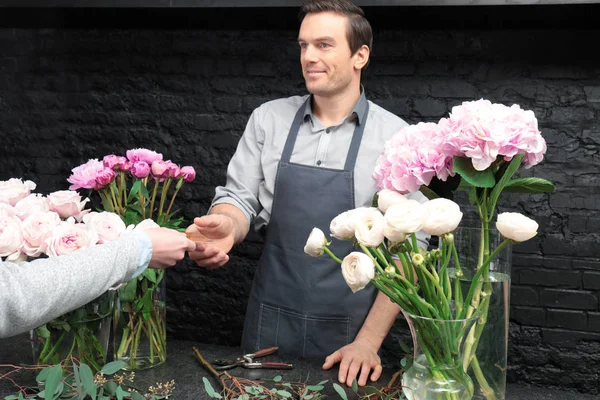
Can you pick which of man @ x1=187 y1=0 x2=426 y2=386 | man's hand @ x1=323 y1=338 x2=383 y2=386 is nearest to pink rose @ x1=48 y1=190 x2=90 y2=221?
man @ x1=187 y1=0 x2=426 y2=386

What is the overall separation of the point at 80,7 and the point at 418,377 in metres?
2.38

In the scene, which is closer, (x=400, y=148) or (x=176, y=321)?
(x=400, y=148)

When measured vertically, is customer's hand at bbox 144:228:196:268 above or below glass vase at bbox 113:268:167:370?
above

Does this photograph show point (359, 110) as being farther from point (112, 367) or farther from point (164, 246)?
point (112, 367)

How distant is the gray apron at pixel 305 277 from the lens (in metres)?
1.98

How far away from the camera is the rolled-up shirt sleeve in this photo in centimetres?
205

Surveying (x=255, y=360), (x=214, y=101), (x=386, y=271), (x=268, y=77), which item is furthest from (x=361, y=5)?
(x=386, y=271)

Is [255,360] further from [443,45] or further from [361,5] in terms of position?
[443,45]

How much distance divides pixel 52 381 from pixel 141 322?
358 mm

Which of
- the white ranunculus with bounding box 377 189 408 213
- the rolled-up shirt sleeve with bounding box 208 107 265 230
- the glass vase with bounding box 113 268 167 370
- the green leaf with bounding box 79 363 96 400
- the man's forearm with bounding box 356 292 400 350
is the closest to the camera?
the white ranunculus with bounding box 377 189 408 213

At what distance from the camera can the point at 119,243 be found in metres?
1.22

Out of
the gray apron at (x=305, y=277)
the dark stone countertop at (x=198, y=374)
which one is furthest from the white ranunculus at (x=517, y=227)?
the gray apron at (x=305, y=277)

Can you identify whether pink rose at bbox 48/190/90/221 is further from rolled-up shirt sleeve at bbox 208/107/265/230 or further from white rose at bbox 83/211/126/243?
rolled-up shirt sleeve at bbox 208/107/265/230

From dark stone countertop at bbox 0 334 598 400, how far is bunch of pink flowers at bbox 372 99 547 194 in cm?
51
